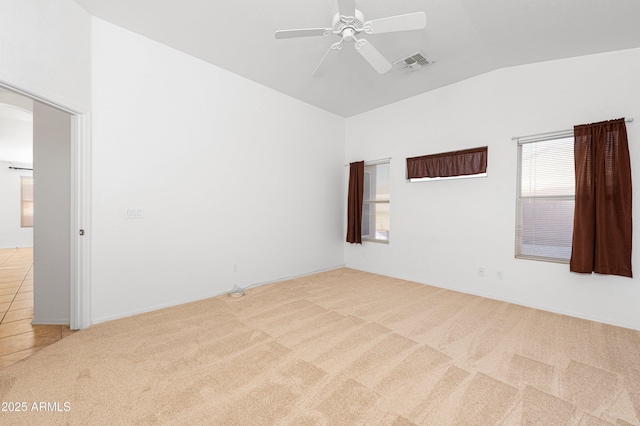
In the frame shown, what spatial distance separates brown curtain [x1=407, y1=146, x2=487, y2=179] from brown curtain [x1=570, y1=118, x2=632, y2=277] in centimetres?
95

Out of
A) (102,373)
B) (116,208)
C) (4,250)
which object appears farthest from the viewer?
(4,250)

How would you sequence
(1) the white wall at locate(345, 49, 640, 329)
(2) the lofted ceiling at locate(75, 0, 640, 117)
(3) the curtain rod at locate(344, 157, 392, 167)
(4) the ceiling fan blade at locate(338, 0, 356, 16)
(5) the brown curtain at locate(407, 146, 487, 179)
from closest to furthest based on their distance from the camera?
(4) the ceiling fan blade at locate(338, 0, 356, 16) → (2) the lofted ceiling at locate(75, 0, 640, 117) → (1) the white wall at locate(345, 49, 640, 329) → (5) the brown curtain at locate(407, 146, 487, 179) → (3) the curtain rod at locate(344, 157, 392, 167)

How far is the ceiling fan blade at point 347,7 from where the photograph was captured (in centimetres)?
181

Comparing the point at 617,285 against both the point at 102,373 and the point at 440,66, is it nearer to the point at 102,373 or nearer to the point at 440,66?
the point at 440,66

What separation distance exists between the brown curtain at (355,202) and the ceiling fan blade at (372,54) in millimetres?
2430

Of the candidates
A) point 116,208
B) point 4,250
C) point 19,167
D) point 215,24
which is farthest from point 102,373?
point 19,167

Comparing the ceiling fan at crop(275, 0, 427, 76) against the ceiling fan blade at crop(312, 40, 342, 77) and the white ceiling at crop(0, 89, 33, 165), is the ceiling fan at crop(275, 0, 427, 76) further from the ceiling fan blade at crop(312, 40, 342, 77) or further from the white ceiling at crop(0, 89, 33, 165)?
the white ceiling at crop(0, 89, 33, 165)

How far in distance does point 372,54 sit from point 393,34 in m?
0.59

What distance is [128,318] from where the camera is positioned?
2.70m

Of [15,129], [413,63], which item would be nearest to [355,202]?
[413,63]

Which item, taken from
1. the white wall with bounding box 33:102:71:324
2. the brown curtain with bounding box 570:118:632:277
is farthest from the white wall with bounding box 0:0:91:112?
the brown curtain with bounding box 570:118:632:277

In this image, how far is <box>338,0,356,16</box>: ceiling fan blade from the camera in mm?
1809

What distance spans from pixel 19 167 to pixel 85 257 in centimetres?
910

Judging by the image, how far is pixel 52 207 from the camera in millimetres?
2668
